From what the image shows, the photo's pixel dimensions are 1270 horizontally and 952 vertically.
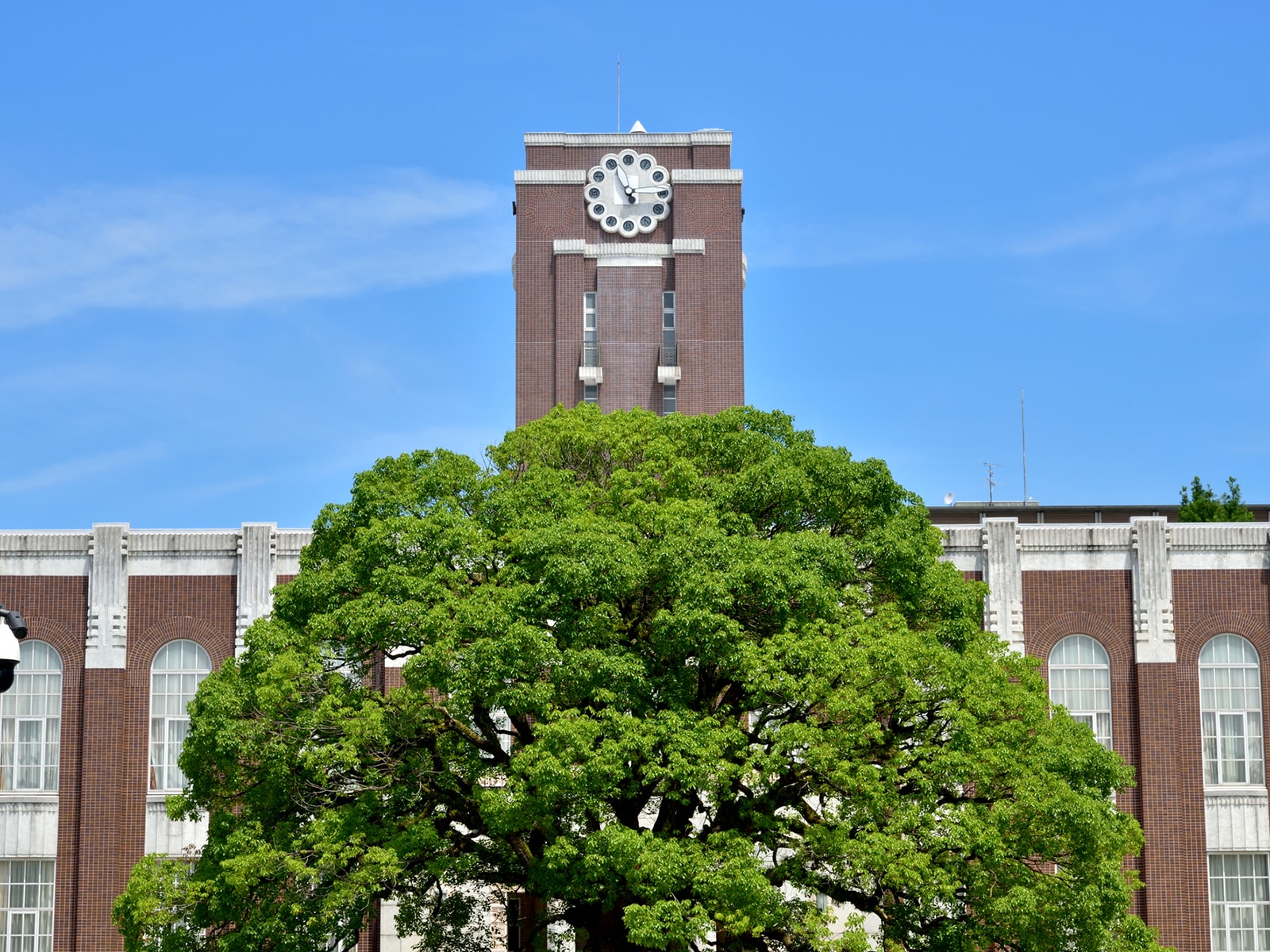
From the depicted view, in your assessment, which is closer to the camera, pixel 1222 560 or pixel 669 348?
pixel 1222 560

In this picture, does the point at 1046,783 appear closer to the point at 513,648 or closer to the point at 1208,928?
the point at 513,648

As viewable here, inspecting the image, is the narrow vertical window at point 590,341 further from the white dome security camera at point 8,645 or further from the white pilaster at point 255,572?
the white dome security camera at point 8,645

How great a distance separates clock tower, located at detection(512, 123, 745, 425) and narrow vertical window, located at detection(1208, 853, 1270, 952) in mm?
21973

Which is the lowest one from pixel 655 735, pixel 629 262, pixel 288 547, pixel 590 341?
pixel 655 735

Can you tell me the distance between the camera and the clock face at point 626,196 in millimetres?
55094

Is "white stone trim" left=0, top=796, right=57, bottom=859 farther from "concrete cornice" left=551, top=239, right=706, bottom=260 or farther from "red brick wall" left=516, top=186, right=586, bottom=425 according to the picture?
"concrete cornice" left=551, top=239, right=706, bottom=260

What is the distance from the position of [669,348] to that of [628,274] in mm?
2835

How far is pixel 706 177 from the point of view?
55.5 metres

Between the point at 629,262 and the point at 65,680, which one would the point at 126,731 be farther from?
the point at 629,262

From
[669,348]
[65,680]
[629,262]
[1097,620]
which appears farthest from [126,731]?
[629,262]

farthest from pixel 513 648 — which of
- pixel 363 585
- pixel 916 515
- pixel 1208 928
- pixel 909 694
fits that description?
pixel 1208 928

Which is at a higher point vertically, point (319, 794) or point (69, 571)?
point (69, 571)

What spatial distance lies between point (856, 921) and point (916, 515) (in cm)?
720

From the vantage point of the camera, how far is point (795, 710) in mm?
25844
